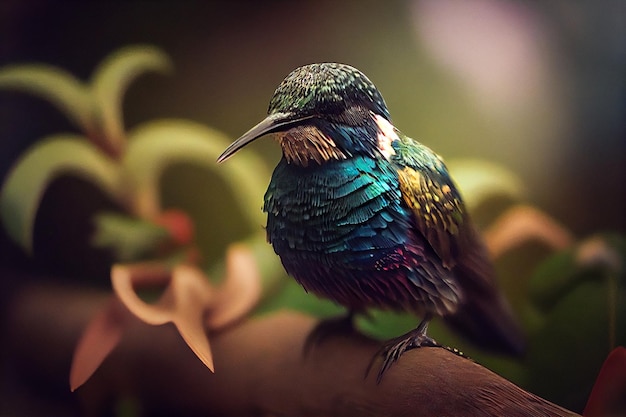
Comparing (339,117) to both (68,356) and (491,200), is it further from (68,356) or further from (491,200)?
(68,356)

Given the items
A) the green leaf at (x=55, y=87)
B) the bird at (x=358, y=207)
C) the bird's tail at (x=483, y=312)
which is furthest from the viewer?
the green leaf at (x=55, y=87)

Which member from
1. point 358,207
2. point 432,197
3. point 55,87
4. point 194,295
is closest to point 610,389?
point 432,197

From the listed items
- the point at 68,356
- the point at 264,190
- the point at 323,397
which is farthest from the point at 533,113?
the point at 68,356

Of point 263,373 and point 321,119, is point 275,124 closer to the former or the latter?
point 321,119

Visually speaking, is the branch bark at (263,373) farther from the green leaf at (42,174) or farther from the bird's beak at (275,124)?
the bird's beak at (275,124)

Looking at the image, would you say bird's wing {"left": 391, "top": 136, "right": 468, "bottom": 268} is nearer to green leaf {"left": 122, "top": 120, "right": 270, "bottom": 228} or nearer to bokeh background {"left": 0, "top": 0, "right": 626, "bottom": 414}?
bokeh background {"left": 0, "top": 0, "right": 626, "bottom": 414}

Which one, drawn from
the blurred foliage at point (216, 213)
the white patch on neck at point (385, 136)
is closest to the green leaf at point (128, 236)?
the blurred foliage at point (216, 213)

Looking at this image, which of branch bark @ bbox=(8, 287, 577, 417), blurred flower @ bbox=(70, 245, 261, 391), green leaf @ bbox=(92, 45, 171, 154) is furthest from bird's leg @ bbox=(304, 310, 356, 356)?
green leaf @ bbox=(92, 45, 171, 154)
